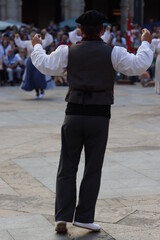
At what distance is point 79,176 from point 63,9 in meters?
32.0

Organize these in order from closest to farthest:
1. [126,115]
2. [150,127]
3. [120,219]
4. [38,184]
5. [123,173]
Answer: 1. [120,219]
2. [38,184]
3. [123,173]
4. [150,127]
5. [126,115]

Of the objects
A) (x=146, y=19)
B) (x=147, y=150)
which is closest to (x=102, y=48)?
(x=147, y=150)

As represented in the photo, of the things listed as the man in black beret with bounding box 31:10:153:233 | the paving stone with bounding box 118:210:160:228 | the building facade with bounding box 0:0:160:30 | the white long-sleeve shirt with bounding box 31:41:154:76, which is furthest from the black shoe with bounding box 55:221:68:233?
the building facade with bounding box 0:0:160:30

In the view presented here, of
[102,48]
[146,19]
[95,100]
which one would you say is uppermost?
[102,48]

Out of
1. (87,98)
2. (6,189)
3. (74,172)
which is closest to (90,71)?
(87,98)

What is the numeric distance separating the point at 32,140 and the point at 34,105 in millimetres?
5050

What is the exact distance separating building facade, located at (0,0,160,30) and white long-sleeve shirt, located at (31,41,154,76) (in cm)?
3197

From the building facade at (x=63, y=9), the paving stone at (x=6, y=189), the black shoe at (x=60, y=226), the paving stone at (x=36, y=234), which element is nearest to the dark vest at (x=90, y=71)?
the black shoe at (x=60, y=226)

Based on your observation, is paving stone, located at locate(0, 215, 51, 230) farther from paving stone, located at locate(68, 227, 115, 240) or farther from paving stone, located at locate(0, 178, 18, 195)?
paving stone, located at locate(0, 178, 18, 195)

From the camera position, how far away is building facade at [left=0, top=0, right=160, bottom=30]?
37.0 metres

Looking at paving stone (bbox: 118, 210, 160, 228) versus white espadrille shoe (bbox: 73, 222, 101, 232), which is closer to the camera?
white espadrille shoe (bbox: 73, 222, 101, 232)

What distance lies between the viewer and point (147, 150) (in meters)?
9.09

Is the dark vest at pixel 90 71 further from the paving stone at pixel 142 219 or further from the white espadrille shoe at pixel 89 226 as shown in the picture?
the paving stone at pixel 142 219

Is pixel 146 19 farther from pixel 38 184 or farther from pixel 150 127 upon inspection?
pixel 38 184
